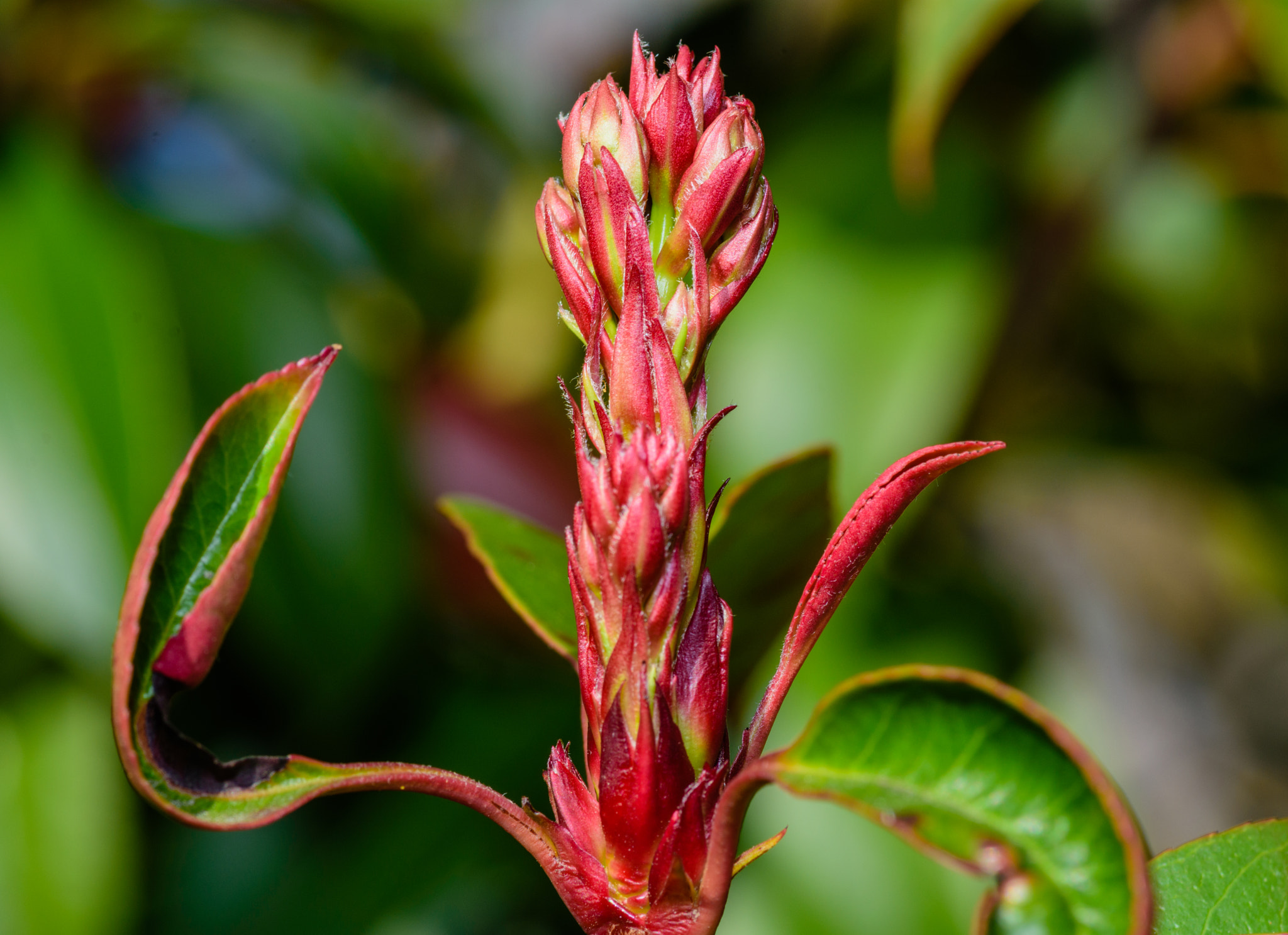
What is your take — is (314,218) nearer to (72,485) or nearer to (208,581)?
(72,485)

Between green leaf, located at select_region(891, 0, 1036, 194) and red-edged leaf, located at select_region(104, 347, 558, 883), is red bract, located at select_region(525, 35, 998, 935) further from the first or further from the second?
green leaf, located at select_region(891, 0, 1036, 194)

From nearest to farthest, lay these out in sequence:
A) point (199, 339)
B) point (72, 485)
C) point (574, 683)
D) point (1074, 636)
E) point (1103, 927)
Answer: point (1103, 927)
point (72, 485)
point (199, 339)
point (574, 683)
point (1074, 636)

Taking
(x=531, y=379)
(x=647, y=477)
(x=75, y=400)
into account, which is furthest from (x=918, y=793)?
(x=531, y=379)

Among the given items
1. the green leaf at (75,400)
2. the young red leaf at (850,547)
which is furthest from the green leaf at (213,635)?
the green leaf at (75,400)

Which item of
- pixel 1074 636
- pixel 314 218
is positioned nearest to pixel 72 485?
pixel 314 218

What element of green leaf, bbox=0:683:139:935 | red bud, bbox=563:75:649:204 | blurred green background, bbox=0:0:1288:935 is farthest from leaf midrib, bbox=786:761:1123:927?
green leaf, bbox=0:683:139:935

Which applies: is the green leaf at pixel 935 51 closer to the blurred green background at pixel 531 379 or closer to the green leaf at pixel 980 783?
the blurred green background at pixel 531 379

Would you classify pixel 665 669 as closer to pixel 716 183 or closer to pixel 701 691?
pixel 701 691
